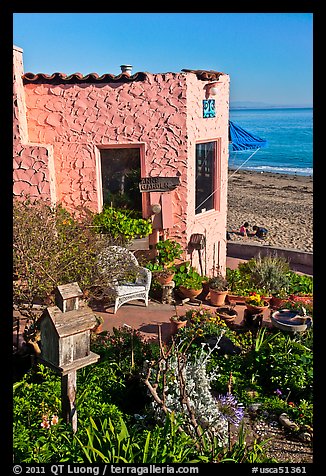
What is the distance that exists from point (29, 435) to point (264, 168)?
148 feet

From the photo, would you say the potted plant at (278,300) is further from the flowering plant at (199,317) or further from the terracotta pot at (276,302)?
the flowering plant at (199,317)

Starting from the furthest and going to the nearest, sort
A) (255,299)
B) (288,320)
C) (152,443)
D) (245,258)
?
(245,258)
(255,299)
(288,320)
(152,443)

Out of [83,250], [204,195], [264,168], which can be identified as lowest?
→ [83,250]

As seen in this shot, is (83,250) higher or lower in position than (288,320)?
higher

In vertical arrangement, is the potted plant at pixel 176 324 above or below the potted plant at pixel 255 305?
below

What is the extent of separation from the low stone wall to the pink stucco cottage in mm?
4051

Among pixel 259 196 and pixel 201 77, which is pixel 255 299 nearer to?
pixel 201 77

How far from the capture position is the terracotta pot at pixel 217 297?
9.12m

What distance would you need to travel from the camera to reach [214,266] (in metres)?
10.7

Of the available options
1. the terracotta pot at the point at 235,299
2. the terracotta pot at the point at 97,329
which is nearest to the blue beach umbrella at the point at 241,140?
the terracotta pot at the point at 235,299

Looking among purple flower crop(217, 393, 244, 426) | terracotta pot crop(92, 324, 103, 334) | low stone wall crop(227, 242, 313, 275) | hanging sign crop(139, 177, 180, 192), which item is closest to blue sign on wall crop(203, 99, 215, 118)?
hanging sign crop(139, 177, 180, 192)

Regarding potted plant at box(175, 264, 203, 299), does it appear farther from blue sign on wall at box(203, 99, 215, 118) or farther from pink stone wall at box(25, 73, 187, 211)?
blue sign on wall at box(203, 99, 215, 118)

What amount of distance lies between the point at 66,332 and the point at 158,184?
19.0ft
